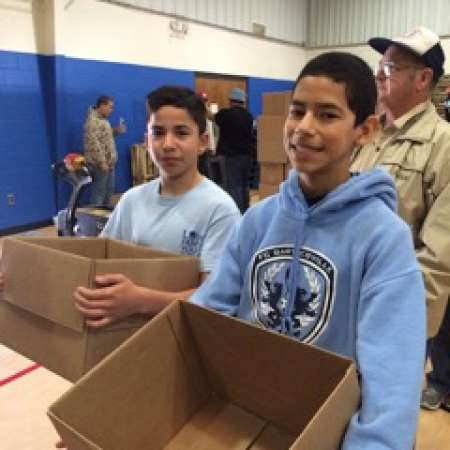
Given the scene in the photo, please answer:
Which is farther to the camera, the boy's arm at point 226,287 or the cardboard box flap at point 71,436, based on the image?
the boy's arm at point 226,287

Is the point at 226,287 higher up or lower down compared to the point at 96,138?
lower down

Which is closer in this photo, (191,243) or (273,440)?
(273,440)

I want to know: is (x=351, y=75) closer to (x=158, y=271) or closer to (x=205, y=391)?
(x=158, y=271)

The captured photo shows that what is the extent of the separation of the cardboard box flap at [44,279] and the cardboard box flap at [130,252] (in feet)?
0.63

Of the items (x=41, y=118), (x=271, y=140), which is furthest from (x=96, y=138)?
(x=271, y=140)

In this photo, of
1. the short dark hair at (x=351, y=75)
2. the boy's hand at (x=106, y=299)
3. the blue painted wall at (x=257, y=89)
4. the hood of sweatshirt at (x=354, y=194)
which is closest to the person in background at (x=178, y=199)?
the boy's hand at (x=106, y=299)

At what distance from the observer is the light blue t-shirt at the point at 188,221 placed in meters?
1.25

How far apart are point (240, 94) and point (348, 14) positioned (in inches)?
197

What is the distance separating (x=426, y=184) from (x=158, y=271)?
89cm

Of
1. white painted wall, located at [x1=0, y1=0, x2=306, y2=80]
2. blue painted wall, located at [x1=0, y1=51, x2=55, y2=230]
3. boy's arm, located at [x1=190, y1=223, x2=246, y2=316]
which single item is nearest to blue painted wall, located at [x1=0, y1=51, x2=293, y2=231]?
blue painted wall, located at [x1=0, y1=51, x2=55, y2=230]

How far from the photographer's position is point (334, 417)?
2.07 feet

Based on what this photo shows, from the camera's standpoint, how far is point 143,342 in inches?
32.6

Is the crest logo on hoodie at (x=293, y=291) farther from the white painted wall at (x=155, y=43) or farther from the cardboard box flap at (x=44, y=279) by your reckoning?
the white painted wall at (x=155, y=43)

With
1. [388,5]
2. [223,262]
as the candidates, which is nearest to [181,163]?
[223,262]
